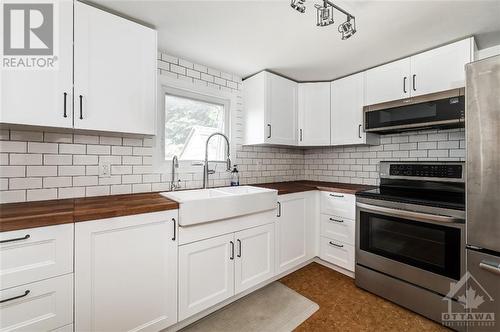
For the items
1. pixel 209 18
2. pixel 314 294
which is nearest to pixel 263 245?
pixel 314 294

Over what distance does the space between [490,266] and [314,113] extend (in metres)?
2.10

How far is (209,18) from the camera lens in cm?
166

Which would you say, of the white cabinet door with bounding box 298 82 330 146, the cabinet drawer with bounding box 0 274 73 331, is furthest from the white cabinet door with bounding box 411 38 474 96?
the cabinet drawer with bounding box 0 274 73 331

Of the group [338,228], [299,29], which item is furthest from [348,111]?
[338,228]

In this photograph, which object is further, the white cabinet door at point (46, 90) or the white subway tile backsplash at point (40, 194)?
the white subway tile backsplash at point (40, 194)

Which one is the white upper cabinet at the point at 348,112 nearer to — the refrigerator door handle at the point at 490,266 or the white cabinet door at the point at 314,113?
the white cabinet door at the point at 314,113

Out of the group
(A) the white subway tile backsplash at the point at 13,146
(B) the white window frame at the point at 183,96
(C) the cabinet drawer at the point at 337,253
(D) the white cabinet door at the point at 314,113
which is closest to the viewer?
(A) the white subway tile backsplash at the point at 13,146

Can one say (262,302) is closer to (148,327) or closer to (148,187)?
(148,327)

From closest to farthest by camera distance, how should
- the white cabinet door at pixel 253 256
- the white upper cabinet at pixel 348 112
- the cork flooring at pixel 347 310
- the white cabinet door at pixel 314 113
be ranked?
the cork flooring at pixel 347 310
the white cabinet door at pixel 253 256
the white upper cabinet at pixel 348 112
the white cabinet door at pixel 314 113

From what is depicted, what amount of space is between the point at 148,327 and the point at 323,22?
2.15 meters

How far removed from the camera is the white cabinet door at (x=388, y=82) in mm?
2193

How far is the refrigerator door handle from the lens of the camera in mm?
1342

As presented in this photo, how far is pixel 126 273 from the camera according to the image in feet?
4.54

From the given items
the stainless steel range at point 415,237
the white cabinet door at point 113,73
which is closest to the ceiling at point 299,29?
the white cabinet door at point 113,73
